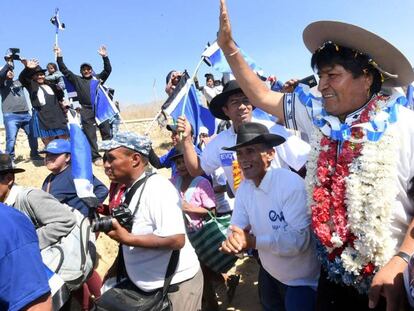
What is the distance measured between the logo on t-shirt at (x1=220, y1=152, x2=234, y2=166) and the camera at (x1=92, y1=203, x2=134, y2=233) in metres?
1.01

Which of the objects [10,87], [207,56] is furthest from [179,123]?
[10,87]

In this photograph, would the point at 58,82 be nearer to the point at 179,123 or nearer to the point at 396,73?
the point at 179,123

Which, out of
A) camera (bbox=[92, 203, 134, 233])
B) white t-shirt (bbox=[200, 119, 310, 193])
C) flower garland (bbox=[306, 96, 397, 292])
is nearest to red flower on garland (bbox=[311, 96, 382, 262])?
flower garland (bbox=[306, 96, 397, 292])

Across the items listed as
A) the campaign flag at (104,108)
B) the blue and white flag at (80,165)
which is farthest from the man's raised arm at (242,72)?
the campaign flag at (104,108)

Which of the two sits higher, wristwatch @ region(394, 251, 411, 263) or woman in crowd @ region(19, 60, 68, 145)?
woman in crowd @ region(19, 60, 68, 145)

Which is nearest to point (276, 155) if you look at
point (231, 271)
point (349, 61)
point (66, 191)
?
point (349, 61)

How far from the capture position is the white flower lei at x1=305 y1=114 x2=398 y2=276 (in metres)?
1.75

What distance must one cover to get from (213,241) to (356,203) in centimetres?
189

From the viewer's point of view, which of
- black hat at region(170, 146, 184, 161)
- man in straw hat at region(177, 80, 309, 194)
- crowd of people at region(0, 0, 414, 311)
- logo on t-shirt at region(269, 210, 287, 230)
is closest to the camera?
crowd of people at region(0, 0, 414, 311)

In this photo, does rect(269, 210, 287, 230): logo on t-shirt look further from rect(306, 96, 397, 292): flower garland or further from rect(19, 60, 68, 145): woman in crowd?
rect(19, 60, 68, 145): woman in crowd

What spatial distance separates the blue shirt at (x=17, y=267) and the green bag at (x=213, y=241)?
2058mm

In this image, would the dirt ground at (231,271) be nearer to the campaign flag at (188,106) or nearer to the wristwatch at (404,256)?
the campaign flag at (188,106)

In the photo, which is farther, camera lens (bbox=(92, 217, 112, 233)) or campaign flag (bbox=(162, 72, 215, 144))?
campaign flag (bbox=(162, 72, 215, 144))

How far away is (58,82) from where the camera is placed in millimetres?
8414
